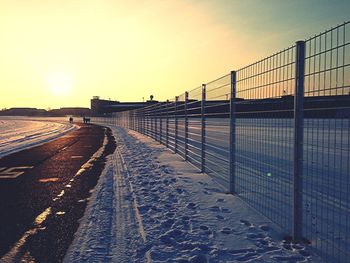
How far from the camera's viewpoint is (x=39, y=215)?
5.99 metres

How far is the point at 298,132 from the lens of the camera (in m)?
4.30

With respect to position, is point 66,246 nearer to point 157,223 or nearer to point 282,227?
point 157,223

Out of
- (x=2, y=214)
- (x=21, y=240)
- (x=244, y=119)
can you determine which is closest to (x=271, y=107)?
(x=244, y=119)

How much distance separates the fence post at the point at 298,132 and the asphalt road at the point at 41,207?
2972mm

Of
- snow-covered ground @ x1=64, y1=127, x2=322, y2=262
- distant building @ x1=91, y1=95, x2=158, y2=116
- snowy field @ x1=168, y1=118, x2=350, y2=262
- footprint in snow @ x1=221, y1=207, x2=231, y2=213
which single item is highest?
distant building @ x1=91, y1=95, x2=158, y2=116

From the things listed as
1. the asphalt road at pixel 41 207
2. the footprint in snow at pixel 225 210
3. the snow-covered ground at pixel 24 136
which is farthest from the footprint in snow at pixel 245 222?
the snow-covered ground at pixel 24 136

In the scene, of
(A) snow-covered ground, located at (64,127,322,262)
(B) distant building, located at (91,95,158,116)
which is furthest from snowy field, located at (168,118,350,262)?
(B) distant building, located at (91,95,158,116)

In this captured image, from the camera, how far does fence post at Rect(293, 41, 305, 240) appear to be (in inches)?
166

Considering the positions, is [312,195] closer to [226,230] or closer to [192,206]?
[226,230]

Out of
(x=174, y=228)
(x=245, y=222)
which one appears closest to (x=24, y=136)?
(x=174, y=228)

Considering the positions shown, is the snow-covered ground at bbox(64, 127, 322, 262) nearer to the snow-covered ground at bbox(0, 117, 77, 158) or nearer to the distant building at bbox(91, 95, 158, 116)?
the snow-covered ground at bbox(0, 117, 77, 158)

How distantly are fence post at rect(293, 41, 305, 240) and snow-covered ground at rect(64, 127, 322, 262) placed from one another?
328mm

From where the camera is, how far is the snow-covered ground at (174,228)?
4105 mm

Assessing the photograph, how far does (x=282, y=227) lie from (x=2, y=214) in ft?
15.5
